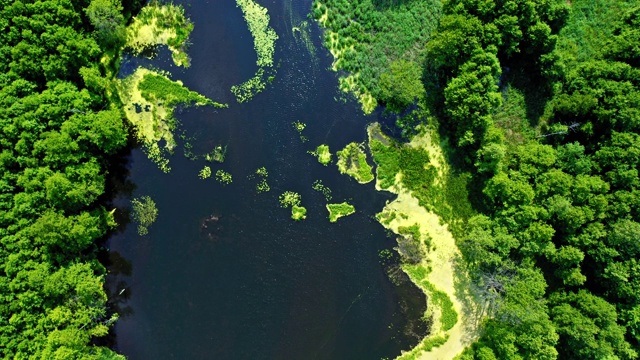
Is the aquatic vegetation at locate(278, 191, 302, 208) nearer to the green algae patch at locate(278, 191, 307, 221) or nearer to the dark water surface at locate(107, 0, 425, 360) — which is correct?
the green algae patch at locate(278, 191, 307, 221)

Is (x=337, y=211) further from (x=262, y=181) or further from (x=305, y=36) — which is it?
(x=305, y=36)

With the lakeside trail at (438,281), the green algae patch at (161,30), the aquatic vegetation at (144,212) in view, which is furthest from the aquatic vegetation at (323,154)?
the aquatic vegetation at (144,212)

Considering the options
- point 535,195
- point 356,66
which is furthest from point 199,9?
point 535,195

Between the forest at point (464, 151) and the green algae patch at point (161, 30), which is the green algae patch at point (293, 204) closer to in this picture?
the forest at point (464, 151)

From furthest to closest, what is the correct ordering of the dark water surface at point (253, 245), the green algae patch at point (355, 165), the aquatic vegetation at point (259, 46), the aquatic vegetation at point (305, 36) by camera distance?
the aquatic vegetation at point (305, 36) < the aquatic vegetation at point (259, 46) < the green algae patch at point (355, 165) < the dark water surface at point (253, 245)

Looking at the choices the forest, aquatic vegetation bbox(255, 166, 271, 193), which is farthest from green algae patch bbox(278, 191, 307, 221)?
aquatic vegetation bbox(255, 166, 271, 193)

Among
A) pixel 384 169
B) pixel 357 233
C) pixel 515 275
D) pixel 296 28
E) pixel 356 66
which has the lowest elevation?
pixel 515 275

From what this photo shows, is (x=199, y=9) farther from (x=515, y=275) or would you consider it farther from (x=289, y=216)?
(x=515, y=275)
